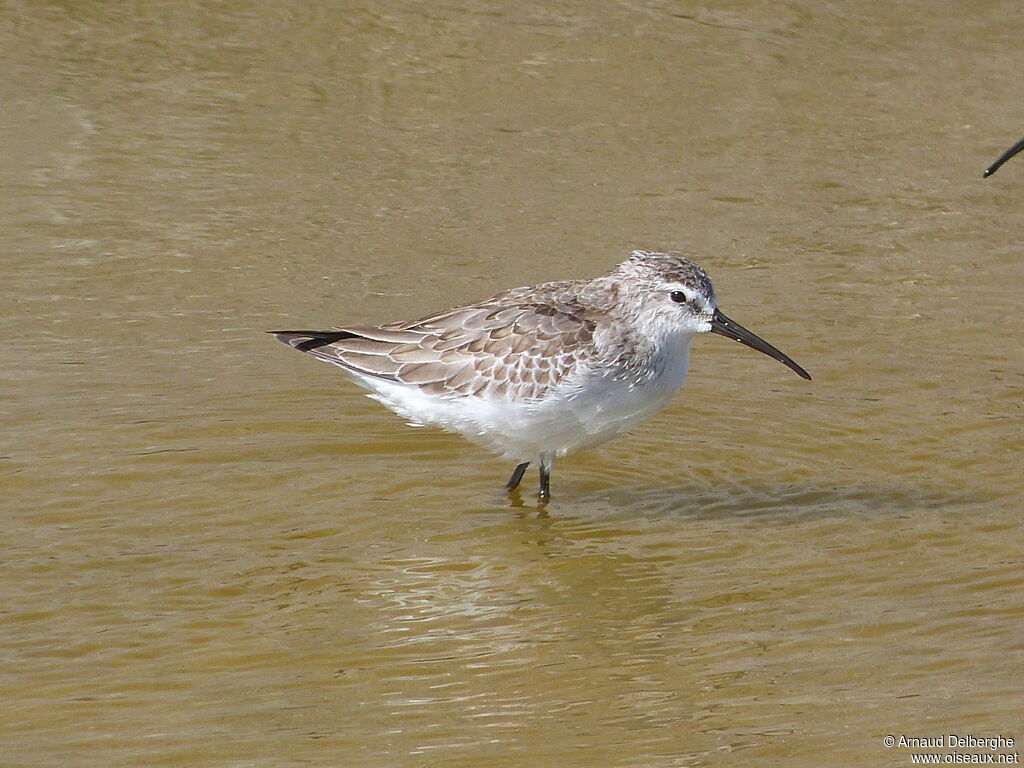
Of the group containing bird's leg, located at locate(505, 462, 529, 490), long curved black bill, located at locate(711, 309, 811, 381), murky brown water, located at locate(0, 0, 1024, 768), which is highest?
long curved black bill, located at locate(711, 309, 811, 381)

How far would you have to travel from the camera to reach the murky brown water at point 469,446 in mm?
6457

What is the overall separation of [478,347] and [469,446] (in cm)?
106

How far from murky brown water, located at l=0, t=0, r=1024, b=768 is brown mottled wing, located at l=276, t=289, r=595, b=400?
0.58 m

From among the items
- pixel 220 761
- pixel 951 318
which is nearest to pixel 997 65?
pixel 951 318

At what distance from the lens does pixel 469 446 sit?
371 inches

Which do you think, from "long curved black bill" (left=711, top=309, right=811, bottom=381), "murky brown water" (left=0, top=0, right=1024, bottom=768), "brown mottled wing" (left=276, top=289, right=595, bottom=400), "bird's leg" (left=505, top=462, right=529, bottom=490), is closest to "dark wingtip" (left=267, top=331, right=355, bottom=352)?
"brown mottled wing" (left=276, top=289, right=595, bottom=400)

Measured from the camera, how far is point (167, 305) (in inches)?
414

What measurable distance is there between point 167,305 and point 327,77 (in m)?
3.81

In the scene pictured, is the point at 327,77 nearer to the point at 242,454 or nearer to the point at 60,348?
the point at 60,348

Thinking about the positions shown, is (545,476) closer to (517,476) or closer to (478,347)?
(517,476)

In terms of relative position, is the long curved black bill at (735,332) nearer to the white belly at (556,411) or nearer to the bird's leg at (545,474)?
the white belly at (556,411)

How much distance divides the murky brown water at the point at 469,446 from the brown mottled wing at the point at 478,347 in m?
0.58

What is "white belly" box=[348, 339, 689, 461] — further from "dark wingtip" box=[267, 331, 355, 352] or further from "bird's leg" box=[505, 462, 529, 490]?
"dark wingtip" box=[267, 331, 355, 352]

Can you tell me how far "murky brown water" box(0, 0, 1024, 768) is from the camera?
6457 mm
